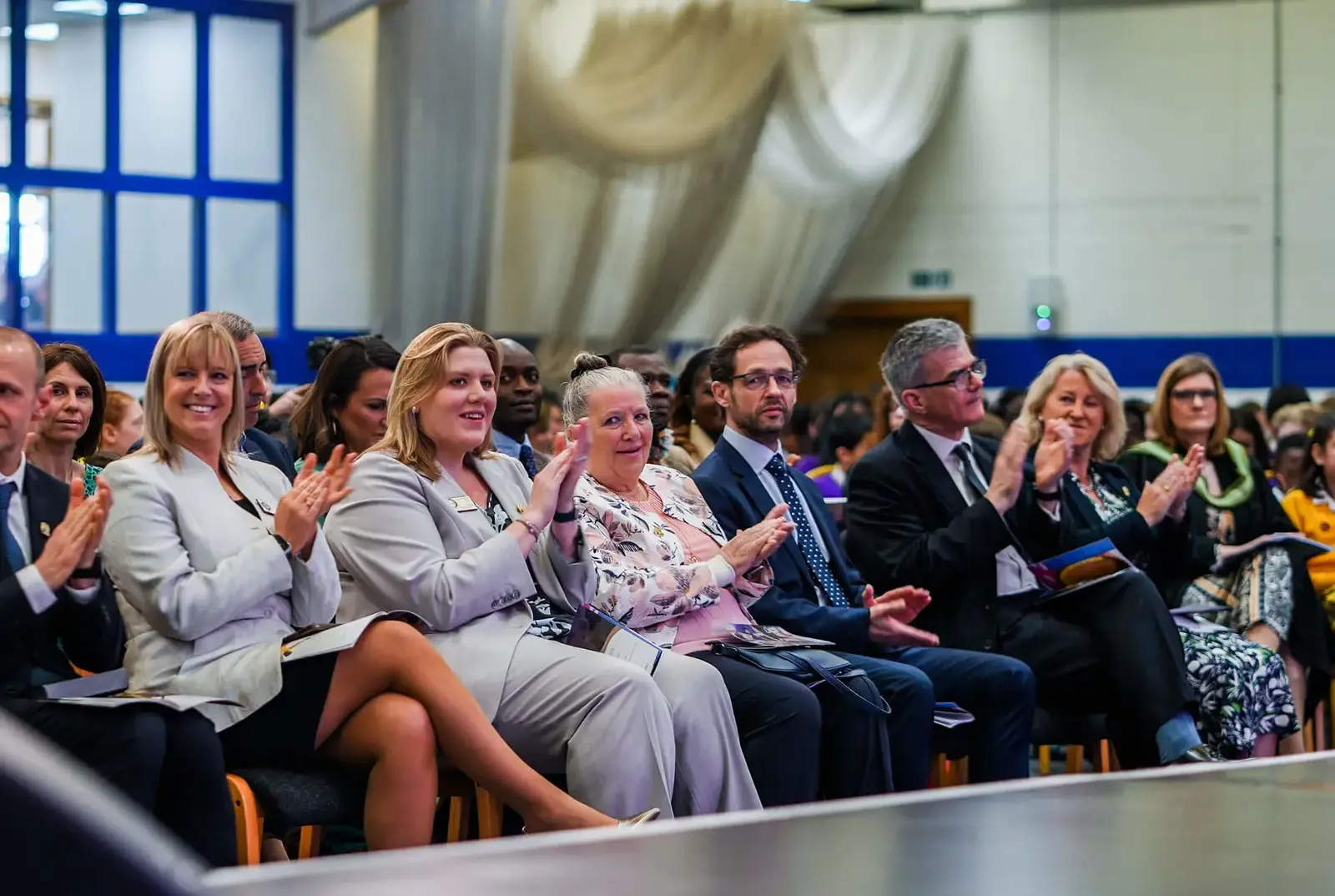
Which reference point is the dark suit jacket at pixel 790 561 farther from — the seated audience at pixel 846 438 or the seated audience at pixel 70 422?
the seated audience at pixel 846 438

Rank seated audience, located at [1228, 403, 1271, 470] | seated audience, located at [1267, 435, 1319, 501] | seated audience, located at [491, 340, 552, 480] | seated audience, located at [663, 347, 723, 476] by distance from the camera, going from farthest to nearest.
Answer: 1. seated audience, located at [1228, 403, 1271, 470]
2. seated audience, located at [1267, 435, 1319, 501]
3. seated audience, located at [663, 347, 723, 476]
4. seated audience, located at [491, 340, 552, 480]

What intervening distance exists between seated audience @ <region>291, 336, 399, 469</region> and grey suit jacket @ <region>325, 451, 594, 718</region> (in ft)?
2.32

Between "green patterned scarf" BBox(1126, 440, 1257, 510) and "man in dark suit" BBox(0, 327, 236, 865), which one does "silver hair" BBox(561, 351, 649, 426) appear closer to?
"man in dark suit" BBox(0, 327, 236, 865)

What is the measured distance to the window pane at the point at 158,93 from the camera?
11750 mm

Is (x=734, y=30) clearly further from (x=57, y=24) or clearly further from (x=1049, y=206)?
(x=57, y=24)

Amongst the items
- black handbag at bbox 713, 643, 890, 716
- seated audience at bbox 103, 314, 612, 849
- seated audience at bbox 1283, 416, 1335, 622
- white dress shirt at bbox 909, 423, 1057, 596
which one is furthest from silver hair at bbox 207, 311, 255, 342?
seated audience at bbox 1283, 416, 1335, 622

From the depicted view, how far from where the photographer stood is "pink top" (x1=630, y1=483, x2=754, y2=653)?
384 cm

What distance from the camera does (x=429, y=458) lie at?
362cm

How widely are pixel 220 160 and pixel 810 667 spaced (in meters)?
9.50

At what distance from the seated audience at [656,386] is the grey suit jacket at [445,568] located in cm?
176

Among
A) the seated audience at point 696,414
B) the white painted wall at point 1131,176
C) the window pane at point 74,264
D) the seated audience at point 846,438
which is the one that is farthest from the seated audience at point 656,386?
the white painted wall at point 1131,176

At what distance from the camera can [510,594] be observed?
3426 millimetres

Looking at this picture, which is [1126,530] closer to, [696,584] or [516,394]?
[696,584]

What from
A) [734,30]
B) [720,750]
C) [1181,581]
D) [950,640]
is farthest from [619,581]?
[734,30]
